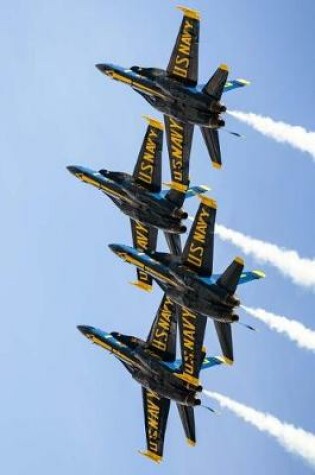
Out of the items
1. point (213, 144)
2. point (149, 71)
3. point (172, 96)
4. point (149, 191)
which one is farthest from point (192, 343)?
point (149, 71)

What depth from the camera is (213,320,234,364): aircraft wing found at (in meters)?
174

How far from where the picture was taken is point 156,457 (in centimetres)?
18538

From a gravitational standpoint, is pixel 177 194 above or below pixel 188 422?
above

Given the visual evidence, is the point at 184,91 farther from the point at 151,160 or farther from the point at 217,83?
the point at 151,160

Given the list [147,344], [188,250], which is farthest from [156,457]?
[188,250]

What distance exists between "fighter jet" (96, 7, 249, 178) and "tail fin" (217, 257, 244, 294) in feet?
41.6

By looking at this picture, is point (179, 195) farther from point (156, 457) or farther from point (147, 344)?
point (156, 457)

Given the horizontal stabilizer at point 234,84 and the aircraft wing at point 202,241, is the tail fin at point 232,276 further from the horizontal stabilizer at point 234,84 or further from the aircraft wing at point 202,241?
the horizontal stabilizer at point 234,84

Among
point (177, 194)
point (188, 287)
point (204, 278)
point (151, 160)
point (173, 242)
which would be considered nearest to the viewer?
point (204, 278)

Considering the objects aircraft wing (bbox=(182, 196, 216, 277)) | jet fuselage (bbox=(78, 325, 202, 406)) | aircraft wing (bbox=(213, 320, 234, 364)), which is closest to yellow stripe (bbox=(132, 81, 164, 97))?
aircraft wing (bbox=(182, 196, 216, 277))

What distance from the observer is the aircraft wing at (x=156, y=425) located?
185500 millimetres

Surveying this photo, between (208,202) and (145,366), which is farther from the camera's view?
(145,366)

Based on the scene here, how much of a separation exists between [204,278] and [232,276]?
367cm

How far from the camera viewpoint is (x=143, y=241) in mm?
191250
